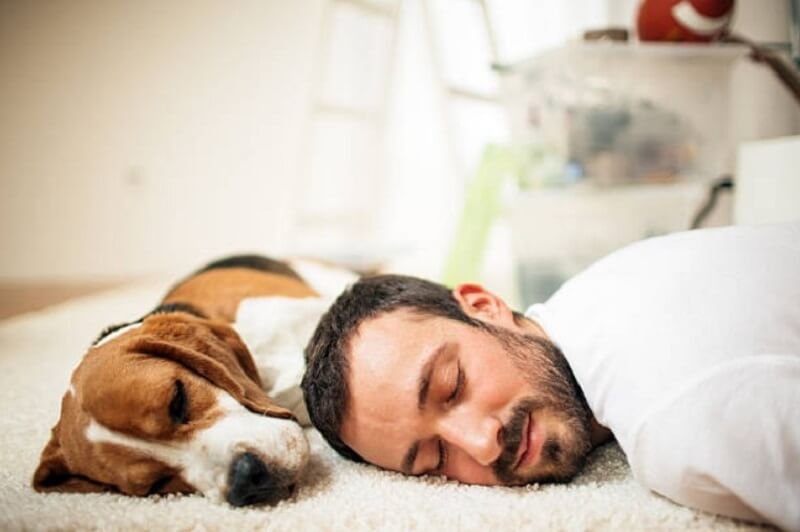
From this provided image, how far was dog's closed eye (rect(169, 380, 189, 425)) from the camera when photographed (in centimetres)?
109

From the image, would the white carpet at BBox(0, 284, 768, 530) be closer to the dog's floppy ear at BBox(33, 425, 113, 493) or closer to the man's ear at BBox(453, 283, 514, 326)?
the dog's floppy ear at BBox(33, 425, 113, 493)

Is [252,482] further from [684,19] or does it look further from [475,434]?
[684,19]

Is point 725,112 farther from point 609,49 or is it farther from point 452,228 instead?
point 452,228

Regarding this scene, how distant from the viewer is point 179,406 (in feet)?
3.65

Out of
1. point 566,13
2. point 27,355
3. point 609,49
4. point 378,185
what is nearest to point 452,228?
point 378,185

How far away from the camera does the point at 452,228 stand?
4.20 meters

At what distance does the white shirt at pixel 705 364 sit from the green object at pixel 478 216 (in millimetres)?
1382

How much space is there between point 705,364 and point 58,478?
3.26ft

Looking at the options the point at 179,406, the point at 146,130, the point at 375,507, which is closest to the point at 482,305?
the point at 375,507

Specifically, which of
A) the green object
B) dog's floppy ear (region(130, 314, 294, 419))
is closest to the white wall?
the green object

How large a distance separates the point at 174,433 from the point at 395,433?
34 cm

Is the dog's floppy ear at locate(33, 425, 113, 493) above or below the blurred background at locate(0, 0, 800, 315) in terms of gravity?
below

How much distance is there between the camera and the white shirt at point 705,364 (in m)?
0.83

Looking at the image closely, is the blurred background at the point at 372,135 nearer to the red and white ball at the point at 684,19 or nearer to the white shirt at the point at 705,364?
the red and white ball at the point at 684,19
